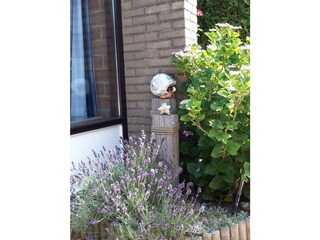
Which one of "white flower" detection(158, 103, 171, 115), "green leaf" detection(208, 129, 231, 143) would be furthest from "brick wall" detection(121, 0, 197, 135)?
"green leaf" detection(208, 129, 231, 143)

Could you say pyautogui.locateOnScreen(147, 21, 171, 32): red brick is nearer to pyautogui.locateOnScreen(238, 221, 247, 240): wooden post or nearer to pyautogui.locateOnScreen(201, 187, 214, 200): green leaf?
pyautogui.locateOnScreen(201, 187, 214, 200): green leaf

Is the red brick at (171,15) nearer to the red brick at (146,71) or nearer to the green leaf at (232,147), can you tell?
the red brick at (146,71)

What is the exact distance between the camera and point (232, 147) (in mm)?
2350

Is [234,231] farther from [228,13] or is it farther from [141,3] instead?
[228,13]

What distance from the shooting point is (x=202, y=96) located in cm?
245

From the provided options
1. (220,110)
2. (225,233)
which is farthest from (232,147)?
(225,233)

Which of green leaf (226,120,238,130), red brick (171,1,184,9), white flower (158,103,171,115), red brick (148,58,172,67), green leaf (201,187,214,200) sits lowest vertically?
green leaf (201,187,214,200)

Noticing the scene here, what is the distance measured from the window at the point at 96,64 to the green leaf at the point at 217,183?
1.22 metres

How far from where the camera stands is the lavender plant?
197cm

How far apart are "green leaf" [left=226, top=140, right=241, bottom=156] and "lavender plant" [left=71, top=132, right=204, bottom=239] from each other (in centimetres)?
44
